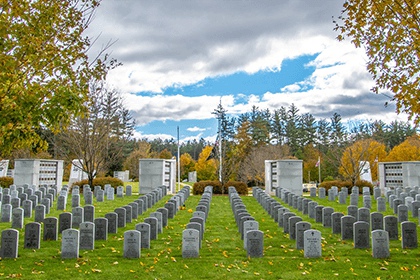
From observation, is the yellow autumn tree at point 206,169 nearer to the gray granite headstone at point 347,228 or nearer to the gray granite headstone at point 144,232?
the gray granite headstone at point 347,228

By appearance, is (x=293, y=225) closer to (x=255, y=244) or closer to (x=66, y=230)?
(x=255, y=244)

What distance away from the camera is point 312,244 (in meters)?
9.50

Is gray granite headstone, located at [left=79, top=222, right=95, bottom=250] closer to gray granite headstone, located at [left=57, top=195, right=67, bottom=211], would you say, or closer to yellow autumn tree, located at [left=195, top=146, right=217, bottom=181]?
gray granite headstone, located at [left=57, top=195, right=67, bottom=211]

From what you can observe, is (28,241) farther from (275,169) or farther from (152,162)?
(275,169)

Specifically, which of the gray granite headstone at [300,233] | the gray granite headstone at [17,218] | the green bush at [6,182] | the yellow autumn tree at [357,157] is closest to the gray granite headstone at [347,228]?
the gray granite headstone at [300,233]

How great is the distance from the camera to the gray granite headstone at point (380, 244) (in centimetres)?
938

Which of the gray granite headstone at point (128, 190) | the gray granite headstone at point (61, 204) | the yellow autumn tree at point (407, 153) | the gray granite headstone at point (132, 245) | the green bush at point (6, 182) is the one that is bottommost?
the gray granite headstone at point (132, 245)

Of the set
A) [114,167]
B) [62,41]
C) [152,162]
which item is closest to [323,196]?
[152,162]

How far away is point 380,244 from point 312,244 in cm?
162

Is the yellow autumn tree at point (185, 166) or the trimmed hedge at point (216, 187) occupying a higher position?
the yellow autumn tree at point (185, 166)

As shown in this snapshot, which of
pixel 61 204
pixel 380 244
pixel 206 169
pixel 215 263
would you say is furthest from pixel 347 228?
pixel 206 169

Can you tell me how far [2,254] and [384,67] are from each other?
10141 mm

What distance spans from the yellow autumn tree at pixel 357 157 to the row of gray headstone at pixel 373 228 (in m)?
18.0

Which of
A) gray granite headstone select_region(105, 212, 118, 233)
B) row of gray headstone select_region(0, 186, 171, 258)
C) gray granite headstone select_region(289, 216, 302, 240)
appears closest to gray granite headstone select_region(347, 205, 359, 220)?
gray granite headstone select_region(289, 216, 302, 240)
